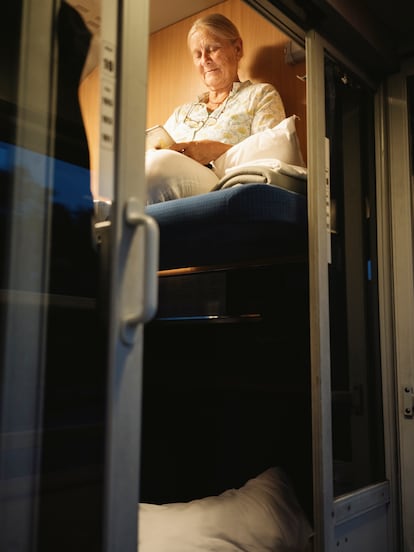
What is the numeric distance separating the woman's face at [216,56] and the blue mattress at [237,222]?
85cm

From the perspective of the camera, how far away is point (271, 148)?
1.96m

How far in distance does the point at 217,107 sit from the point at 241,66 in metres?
0.24

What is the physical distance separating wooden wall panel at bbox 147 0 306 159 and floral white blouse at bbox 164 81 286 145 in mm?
102

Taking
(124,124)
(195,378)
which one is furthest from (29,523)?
(195,378)

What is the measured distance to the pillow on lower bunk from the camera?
5.27 ft

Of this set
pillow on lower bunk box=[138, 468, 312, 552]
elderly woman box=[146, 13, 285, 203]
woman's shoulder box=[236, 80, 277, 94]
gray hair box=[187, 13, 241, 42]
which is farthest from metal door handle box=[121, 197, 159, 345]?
gray hair box=[187, 13, 241, 42]

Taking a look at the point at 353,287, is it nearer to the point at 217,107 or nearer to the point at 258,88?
the point at 258,88

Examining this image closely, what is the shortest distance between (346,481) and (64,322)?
3.99ft

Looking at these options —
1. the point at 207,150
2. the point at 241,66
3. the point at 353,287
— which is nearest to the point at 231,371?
the point at 353,287

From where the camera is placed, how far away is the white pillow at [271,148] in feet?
6.42

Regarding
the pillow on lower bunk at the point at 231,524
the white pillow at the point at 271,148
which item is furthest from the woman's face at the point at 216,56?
the pillow on lower bunk at the point at 231,524

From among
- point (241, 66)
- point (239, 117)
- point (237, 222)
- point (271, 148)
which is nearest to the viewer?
Result: point (237, 222)

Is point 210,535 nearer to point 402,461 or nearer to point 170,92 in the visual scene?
point 402,461

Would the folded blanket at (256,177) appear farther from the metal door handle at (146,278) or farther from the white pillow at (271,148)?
the metal door handle at (146,278)
